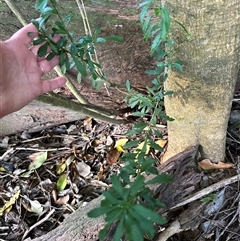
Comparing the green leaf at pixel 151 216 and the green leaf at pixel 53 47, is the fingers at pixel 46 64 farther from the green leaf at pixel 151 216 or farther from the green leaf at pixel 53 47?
the green leaf at pixel 151 216

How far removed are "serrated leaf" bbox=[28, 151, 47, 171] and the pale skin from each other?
0.61 metres

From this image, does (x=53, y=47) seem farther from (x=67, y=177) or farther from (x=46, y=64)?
(x=67, y=177)

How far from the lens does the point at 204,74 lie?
52.1 inches

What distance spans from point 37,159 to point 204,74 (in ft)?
3.08

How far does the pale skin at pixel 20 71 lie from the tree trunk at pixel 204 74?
0.40m

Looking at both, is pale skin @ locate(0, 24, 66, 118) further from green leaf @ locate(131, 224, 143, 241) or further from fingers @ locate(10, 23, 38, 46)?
green leaf @ locate(131, 224, 143, 241)

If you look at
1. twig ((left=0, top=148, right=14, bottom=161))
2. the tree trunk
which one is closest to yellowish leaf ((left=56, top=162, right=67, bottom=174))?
twig ((left=0, top=148, right=14, bottom=161))

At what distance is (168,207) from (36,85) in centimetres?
64

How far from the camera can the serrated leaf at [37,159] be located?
74.2 inches

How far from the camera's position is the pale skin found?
4.11ft

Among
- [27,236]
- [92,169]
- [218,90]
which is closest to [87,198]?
[92,169]

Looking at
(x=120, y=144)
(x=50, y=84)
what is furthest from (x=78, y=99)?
(x=50, y=84)

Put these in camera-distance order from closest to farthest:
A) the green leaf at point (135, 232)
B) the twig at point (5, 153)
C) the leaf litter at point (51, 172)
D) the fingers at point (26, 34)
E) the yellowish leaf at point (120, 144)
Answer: the green leaf at point (135, 232) < the fingers at point (26, 34) < the leaf litter at point (51, 172) < the yellowish leaf at point (120, 144) < the twig at point (5, 153)

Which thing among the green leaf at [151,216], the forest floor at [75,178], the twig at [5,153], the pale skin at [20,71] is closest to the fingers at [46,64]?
the pale skin at [20,71]
